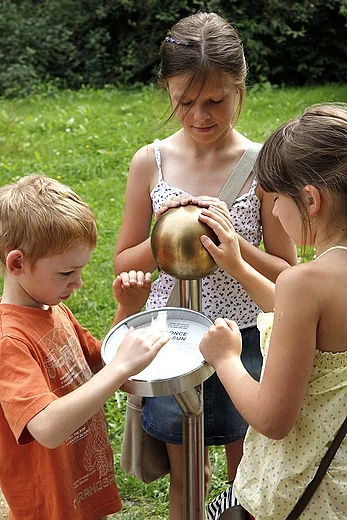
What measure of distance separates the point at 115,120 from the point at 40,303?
8.00 m

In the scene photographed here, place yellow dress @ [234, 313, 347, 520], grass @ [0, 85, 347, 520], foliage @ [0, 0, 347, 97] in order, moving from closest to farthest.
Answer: yellow dress @ [234, 313, 347, 520] < grass @ [0, 85, 347, 520] < foliage @ [0, 0, 347, 97]

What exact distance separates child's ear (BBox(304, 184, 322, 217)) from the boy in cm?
51

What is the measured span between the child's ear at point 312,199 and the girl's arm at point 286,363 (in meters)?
0.15

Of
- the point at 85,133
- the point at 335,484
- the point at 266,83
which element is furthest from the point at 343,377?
the point at 266,83

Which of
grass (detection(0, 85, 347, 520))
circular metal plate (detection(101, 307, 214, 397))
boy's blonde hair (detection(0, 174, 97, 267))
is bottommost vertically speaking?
grass (detection(0, 85, 347, 520))

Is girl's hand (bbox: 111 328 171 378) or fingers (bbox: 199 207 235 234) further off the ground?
fingers (bbox: 199 207 235 234)

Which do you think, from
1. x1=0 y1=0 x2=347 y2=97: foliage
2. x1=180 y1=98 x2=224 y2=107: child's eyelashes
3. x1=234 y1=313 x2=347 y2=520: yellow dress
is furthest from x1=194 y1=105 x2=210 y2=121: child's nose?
x1=0 y1=0 x2=347 y2=97: foliage

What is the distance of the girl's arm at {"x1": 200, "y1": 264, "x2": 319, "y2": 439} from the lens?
1765 mm

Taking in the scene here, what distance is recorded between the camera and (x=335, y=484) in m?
1.90

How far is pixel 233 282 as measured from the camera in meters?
2.59

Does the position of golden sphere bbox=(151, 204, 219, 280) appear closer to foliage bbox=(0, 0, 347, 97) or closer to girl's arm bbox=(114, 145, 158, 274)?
girl's arm bbox=(114, 145, 158, 274)

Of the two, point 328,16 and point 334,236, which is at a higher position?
point 334,236

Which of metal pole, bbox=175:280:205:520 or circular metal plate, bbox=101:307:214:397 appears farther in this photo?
metal pole, bbox=175:280:205:520

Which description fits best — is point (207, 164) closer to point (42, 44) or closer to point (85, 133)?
point (85, 133)
